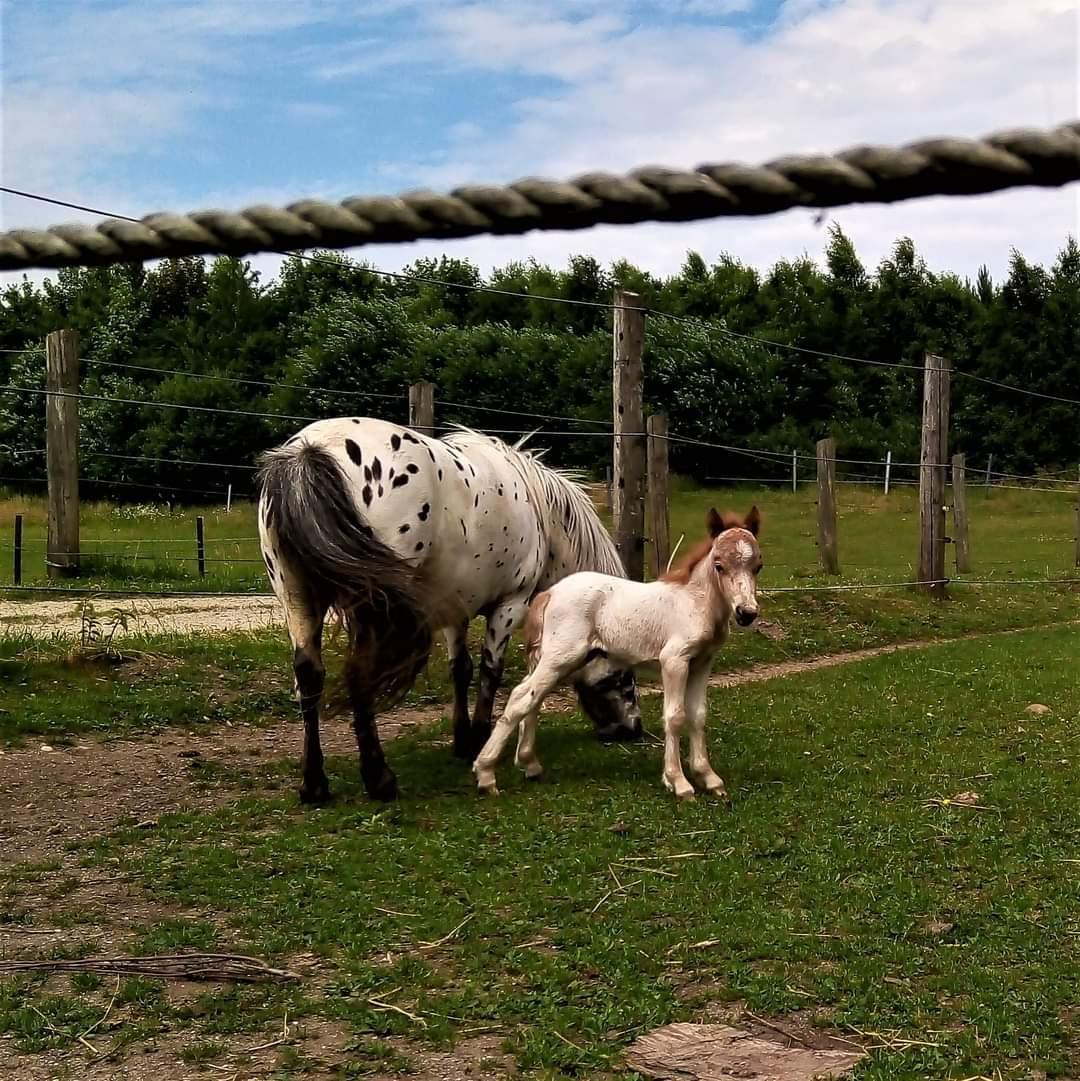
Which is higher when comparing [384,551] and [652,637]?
[384,551]

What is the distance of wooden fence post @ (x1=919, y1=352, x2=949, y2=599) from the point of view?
44.8ft

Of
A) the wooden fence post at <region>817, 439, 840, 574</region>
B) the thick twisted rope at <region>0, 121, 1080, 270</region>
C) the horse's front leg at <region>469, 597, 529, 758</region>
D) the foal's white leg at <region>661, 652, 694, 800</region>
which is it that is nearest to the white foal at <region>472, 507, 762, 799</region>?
→ the foal's white leg at <region>661, 652, 694, 800</region>

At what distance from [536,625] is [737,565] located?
1232mm

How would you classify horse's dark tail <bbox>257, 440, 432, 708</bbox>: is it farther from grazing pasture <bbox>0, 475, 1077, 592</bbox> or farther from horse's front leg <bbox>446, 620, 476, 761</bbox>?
grazing pasture <bbox>0, 475, 1077, 592</bbox>

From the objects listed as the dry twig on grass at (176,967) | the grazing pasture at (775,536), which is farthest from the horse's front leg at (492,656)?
the grazing pasture at (775,536)

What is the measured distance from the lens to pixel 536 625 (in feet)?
21.9

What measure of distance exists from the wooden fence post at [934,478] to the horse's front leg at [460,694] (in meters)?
7.95

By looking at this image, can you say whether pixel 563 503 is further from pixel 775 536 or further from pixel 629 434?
pixel 775 536

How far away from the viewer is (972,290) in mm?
33125

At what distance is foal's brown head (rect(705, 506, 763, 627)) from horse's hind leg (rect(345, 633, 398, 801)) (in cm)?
171

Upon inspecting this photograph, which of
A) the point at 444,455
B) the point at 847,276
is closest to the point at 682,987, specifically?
the point at 444,455

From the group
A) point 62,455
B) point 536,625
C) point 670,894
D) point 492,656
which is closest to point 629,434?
point 492,656

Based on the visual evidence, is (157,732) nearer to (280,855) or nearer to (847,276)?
(280,855)

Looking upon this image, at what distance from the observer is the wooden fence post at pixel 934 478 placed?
13664 millimetres
